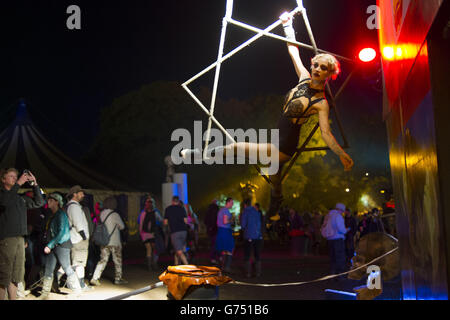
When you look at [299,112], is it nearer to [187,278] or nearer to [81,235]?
[187,278]

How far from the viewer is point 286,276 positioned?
9523 millimetres

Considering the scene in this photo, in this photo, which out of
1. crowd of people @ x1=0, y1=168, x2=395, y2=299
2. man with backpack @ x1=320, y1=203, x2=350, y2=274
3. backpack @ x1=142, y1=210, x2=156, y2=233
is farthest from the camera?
backpack @ x1=142, y1=210, x2=156, y2=233

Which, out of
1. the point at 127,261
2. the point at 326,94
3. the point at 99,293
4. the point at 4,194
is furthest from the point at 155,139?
the point at 326,94

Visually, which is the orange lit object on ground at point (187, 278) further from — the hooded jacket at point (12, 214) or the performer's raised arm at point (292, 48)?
the hooded jacket at point (12, 214)

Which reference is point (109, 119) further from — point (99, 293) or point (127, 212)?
point (99, 293)

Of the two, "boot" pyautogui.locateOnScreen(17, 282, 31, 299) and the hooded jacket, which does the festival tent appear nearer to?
"boot" pyautogui.locateOnScreen(17, 282, 31, 299)

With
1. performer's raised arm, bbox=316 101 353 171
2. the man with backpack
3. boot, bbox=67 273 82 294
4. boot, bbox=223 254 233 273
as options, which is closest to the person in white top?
boot, bbox=67 273 82 294

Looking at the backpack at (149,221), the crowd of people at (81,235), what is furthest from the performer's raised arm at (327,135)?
the backpack at (149,221)

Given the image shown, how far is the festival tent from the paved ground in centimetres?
502

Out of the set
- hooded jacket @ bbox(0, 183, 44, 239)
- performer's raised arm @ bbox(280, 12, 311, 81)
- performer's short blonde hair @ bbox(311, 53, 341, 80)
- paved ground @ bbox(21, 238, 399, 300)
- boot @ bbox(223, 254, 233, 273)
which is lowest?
paved ground @ bbox(21, 238, 399, 300)

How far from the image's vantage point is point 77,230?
7207 mm

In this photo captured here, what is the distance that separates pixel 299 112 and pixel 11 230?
4200 millimetres

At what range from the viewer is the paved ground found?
727cm

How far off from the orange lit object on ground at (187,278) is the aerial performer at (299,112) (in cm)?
140
